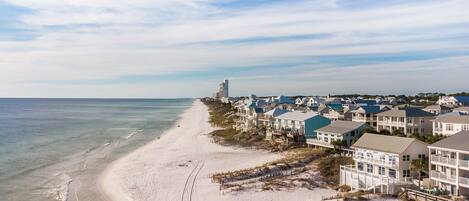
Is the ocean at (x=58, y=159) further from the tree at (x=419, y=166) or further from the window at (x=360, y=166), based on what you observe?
the tree at (x=419, y=166)

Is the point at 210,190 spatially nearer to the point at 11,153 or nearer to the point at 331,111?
the point at 11,153

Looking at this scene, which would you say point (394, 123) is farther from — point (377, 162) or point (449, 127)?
point (377, 162)

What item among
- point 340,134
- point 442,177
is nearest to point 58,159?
point 340,134

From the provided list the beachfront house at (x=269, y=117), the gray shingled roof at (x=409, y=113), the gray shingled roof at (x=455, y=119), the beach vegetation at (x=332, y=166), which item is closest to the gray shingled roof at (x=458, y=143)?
the beach vegetation at (x=332, y=166)

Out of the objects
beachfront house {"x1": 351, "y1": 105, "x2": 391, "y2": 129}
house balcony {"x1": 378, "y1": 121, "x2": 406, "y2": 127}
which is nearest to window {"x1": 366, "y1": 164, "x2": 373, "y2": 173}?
house balcony {"x1": 378, "y1": 121, "x2": 406, "y2": 127}

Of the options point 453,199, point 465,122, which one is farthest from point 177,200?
point 465,122

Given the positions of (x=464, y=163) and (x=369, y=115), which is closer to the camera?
(x=464, y=163)
